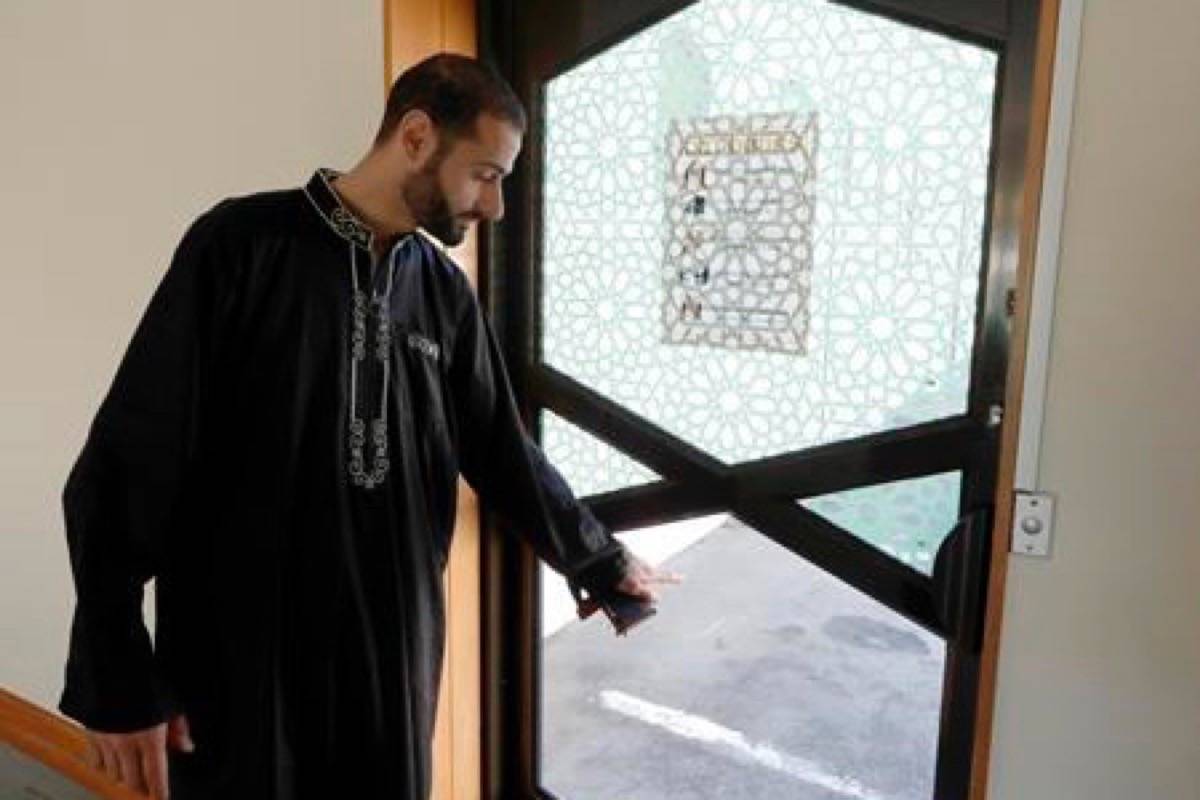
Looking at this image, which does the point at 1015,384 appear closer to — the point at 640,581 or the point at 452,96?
the point at 640,581

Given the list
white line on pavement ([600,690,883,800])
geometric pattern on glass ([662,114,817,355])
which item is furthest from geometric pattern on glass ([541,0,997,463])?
white line on pavement ([600,690,883,800])

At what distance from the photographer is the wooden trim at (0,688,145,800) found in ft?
7.39

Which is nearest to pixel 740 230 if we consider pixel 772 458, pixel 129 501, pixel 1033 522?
pixel 772 458

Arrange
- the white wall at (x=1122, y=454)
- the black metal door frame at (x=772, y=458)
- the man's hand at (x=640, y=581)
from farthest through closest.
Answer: the man's hand at (x=640, y=581) → the black metal door frame at (x=772, y=458) → the white wall at (x=1122, y=454)

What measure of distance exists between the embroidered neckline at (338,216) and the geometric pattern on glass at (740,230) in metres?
0.54

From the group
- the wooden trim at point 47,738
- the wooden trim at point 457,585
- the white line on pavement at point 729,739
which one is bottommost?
the wooden trim at point 47,738

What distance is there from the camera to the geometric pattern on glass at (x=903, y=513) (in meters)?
1.35

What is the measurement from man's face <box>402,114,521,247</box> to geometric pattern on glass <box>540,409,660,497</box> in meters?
0.60

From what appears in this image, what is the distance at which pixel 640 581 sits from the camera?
141cm

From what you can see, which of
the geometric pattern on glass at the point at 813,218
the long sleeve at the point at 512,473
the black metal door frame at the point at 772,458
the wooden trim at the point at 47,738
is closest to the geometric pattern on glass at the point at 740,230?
the geometric pattern on glass at the point at 813,218

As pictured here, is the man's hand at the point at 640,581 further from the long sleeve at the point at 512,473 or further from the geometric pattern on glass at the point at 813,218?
the geometric pattern on glass at the point at 813,218

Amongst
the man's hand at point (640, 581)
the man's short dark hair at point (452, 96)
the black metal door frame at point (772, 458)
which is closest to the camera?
the man's short dark hair at point (452, 96)

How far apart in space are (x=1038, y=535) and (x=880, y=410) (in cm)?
31

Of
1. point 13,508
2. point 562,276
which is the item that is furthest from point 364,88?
point 13,508
